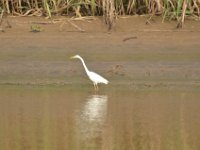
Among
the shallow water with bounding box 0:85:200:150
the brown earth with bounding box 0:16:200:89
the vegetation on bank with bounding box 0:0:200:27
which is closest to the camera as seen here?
the shallow water with bounding box 0:85:200:150

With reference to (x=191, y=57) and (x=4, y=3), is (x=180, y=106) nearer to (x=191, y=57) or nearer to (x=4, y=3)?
(x=191, y=57)

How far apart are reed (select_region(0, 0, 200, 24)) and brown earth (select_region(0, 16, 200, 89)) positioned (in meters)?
0.16

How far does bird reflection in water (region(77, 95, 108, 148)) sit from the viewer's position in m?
8.54

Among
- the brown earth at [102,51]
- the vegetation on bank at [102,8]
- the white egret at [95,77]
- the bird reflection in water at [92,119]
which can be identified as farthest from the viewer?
the vegetation on bank at [102,8]

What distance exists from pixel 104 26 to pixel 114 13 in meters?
0.26

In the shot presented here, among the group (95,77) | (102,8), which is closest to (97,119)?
(95,77)

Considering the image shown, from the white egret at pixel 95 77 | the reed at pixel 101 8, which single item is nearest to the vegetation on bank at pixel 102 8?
the reed at pixel 101 8

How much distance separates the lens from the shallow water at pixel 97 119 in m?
8.32

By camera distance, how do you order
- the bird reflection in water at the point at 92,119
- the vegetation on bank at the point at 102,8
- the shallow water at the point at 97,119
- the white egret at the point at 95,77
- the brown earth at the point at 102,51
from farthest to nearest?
the vegetation on bank at the point at 102,8 → the brown earth at the point at 102,51 → the white egret at the point at 95,77 → the bird reflection in water at the point at 92,119 → the shallow water at the point at 97,119

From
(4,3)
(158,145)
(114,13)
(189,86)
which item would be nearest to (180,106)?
(189,86)

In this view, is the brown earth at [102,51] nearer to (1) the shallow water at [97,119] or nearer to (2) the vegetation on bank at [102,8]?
(2) the vegetation on bank at [102,8]

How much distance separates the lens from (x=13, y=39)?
43.0 ft

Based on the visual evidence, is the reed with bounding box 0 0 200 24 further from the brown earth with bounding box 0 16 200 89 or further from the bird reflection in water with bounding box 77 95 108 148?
the bird reflection in water with bounding box 77 95 108 148

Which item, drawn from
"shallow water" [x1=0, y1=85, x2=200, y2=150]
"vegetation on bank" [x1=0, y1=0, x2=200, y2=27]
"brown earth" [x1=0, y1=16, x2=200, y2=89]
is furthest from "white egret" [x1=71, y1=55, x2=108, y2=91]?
"vegetation on bank" [x1=0, y1=0, x2=200, y2=27]
